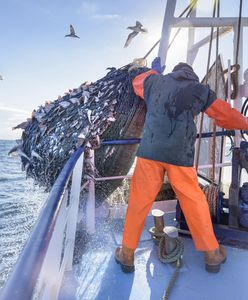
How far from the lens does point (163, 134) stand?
9.13ft

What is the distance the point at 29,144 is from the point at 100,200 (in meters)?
1.47

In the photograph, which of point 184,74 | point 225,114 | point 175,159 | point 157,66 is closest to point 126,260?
point 175,159

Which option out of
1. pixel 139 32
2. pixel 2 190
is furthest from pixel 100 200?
pixel 2 190

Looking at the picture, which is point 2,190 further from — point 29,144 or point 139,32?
point 29,144

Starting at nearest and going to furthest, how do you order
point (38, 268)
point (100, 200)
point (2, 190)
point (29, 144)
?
point (38, 268) < point (29, 144) < point (100, 200) < point (2, 190)

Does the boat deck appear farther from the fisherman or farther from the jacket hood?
the jacket hood

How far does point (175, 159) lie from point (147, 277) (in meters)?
1.09

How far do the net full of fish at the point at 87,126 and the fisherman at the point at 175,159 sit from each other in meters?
0.99

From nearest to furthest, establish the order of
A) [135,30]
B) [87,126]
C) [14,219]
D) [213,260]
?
[213,260], [87,126], [135,30], [14,219]

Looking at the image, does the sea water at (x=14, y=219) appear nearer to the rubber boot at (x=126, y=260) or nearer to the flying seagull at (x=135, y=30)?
the rubber boot at (x=126, y=260)

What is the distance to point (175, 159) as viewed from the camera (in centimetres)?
275

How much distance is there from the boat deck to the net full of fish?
1.04 metres

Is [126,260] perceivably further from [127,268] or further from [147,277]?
[147,277]

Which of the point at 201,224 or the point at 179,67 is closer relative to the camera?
the point at 201,224
